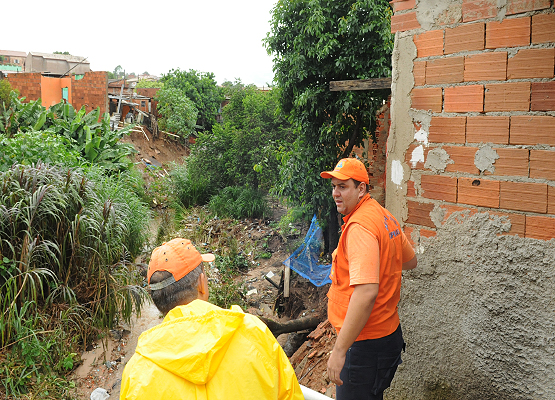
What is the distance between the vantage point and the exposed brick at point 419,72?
2.48 m

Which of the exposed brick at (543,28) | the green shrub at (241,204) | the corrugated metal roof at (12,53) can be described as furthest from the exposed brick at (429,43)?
the corrugated metal roof at (12,53)

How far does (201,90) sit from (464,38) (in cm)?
2095

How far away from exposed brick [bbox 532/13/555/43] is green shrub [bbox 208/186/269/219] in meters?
9.20

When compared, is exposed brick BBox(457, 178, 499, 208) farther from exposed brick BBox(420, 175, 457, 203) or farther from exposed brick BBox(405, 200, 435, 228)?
exposed brick BBox(405, 200, 435, 228)

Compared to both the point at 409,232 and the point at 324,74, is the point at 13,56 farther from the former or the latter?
the point at 409,232

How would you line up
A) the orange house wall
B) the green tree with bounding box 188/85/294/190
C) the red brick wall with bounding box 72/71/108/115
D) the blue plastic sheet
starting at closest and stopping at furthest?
the blue plastic sheet → the green tree with bounding box 188/85/294/190 → the red brick wall with bounding box 72/71/108/115 → the orange house wall

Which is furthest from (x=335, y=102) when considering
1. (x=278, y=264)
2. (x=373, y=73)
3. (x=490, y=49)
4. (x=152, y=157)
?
(x=152, y=157)

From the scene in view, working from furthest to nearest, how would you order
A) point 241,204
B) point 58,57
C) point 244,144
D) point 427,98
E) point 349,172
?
1. point 58,57
2. point 244,144
3. point 241,204
4. point 427,98
5. point 349,172

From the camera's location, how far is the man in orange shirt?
196 centimetres

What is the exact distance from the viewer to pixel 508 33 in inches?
83.8

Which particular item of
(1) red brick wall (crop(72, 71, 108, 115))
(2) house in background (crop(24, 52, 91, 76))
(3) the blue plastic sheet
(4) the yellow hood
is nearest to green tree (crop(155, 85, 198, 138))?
(1) red brick wall (crop(72, 71, 108, 115))

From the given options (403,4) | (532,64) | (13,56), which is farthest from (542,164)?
(13,56)

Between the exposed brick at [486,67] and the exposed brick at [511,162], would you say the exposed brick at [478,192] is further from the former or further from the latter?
the exposed brick at [486,67]

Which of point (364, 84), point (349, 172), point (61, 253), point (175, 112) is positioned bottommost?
point (61, 253)
